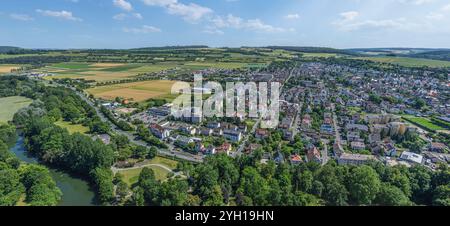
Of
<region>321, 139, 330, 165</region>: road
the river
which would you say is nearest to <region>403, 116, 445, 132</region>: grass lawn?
<region>321, 139, 330, 165</region>: road

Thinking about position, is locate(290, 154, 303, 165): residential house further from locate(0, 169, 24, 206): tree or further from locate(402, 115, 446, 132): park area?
locate(402, 115, 446, 132): park area

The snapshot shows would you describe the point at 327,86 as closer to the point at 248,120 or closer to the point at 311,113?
the point at 311,113

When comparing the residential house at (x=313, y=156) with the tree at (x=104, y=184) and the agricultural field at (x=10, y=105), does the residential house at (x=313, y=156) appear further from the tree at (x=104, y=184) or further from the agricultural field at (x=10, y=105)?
the agricultural field at (x=10, y=105)

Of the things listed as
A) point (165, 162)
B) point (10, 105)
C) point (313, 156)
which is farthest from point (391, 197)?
point (10, 105)

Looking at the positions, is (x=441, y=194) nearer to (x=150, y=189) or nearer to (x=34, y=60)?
(x=150, y=189)
